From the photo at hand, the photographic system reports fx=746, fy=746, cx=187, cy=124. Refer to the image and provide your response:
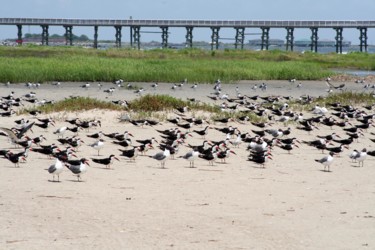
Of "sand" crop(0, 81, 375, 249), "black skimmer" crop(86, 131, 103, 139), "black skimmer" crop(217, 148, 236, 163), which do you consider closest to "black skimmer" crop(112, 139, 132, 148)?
"sand" crop(0, 81, 375, 249)

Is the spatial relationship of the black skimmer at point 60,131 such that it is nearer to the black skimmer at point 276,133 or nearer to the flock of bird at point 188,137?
the flock of bird at point 188,137

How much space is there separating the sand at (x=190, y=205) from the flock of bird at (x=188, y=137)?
244 millimetres

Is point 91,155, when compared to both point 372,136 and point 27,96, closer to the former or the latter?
point 372,136

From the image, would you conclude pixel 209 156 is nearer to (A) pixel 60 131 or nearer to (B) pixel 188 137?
(B) pixel 188 137

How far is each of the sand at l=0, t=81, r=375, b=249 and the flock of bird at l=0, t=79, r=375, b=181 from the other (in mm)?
244

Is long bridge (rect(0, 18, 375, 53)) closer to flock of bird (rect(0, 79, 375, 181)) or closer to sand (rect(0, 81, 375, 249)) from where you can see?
flock of bird (rect(0, 79, 375, 181))

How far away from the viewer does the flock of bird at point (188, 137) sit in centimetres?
1546

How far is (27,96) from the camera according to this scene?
30531mm

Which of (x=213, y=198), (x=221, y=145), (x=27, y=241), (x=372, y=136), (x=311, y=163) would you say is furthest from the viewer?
(x=372, y=136)

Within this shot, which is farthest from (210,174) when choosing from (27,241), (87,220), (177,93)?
(177,93)

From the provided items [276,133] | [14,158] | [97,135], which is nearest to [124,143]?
[97,135]

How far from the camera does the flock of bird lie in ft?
50.7

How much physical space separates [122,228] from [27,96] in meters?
21.8

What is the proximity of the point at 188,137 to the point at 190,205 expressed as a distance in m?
9.09
